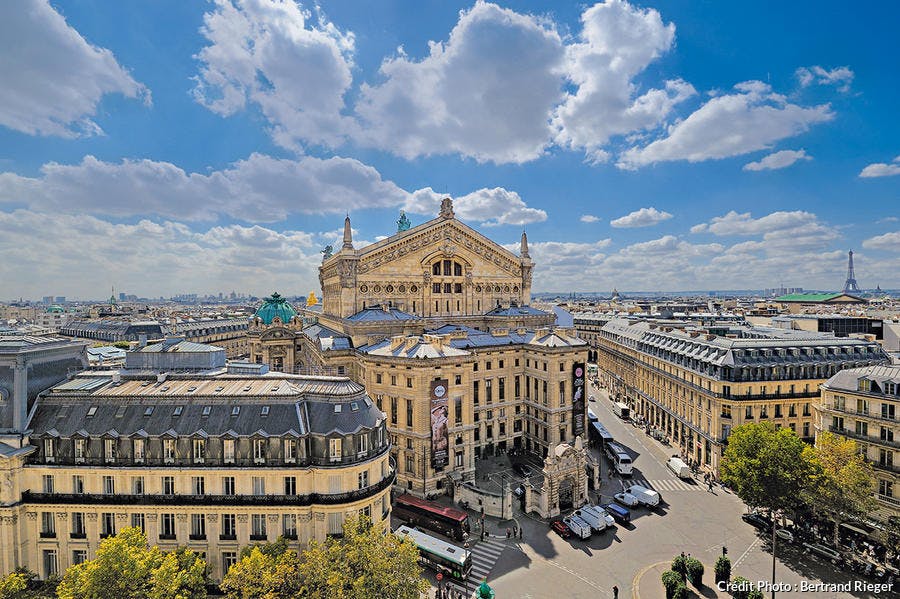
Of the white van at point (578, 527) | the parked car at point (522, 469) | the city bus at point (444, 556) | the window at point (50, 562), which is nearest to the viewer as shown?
the window at point (50, 562)

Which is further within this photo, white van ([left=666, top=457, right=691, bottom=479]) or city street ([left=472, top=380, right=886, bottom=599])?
white van ([left=666, top=457, right=691, bottom=479])

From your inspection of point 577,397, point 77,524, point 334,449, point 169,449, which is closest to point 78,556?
point 77,524

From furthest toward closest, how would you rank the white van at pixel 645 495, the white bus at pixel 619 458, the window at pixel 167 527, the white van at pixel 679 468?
1. the white bus at pixel 619 458
2. the white van at pixel 679 468
3. the white van at pixel 645 495
4. the window at pixel 167 527

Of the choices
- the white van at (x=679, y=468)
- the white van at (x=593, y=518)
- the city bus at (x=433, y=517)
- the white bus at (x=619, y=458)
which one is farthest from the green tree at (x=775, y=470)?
the city bus at (x=433, y=517)

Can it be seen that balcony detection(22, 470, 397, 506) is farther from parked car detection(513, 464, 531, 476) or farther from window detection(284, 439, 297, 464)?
parked car detection(513, 464, 531, 476)

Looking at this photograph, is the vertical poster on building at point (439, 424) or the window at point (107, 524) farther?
the vertical poster on building at point (439, 424)

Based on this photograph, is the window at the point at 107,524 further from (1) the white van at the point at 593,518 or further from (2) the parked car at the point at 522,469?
(2) the parked car at the point at 522,469

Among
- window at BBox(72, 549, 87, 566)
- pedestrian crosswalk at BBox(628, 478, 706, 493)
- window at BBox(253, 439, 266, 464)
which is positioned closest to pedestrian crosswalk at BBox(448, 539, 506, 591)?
window at BBox(253, 439, 266, 464)

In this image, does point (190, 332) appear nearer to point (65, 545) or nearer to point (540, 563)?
point (65, 545)
